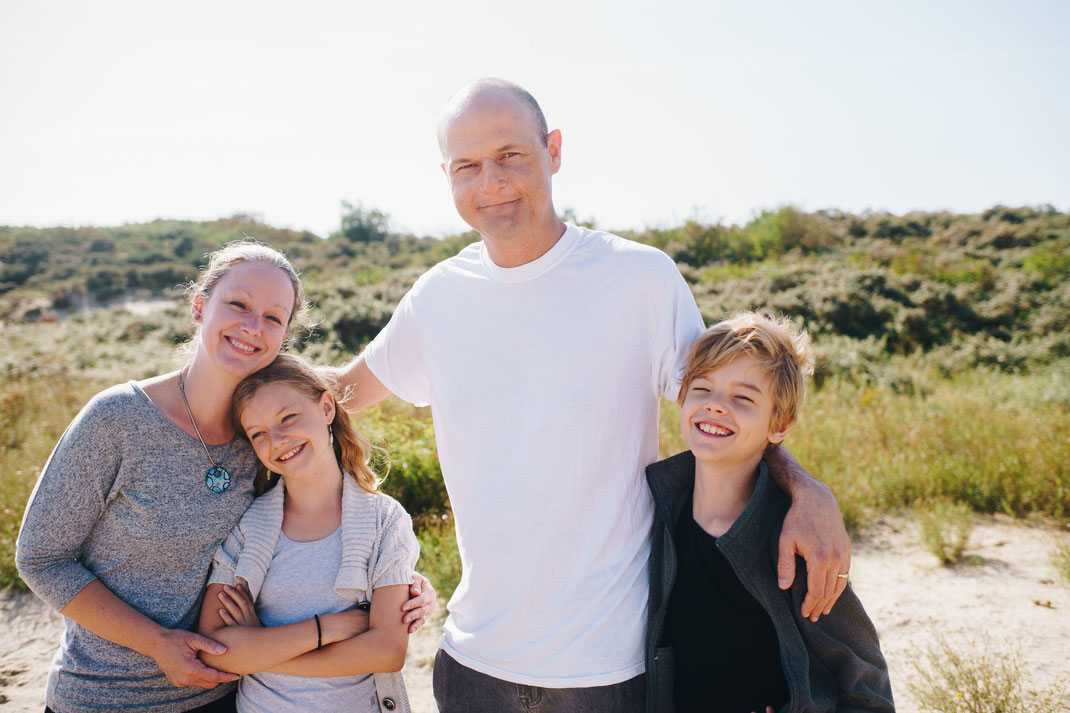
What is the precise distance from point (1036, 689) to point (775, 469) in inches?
108

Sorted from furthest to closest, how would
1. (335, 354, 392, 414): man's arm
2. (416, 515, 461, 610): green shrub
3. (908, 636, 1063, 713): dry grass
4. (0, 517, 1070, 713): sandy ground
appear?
(416, 515, 461, 610): green shrub, (0, 517, 1070, 713): sandy ground, (908, 636, 1063, 713): dry grass, (335, 354, 392, 414): man's arm

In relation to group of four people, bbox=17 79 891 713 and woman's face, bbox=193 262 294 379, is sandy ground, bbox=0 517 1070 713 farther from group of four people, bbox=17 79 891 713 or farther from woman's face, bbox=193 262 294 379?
woman's face, bbox=193 262 294 379

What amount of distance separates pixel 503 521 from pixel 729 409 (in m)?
0.77

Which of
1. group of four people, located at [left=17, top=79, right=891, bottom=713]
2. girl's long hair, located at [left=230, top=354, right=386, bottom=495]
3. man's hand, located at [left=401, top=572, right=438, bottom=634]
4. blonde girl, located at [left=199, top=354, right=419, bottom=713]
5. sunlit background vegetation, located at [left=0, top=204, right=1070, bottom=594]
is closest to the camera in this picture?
group of four people, located at [left=17, top=79, right=891, bottom=713]

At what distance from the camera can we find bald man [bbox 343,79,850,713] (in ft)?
6.04

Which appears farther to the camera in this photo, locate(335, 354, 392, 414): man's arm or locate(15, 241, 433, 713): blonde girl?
locate(335, 354, 392, 414): man's arm

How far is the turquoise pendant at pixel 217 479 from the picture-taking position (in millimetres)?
2121

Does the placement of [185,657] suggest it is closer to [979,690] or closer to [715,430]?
[715,430]

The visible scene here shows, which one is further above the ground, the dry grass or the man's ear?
the man's ear

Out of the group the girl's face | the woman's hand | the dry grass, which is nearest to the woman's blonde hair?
the girl's face

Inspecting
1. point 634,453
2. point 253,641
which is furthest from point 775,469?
point 253,641

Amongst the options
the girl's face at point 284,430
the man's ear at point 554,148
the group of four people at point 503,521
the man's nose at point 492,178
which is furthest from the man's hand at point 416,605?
the man's ear at point 554,148

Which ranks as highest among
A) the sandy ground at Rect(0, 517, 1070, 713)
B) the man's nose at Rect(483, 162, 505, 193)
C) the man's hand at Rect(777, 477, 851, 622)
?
the man's nose at Rect(483, 162, 505, 193)

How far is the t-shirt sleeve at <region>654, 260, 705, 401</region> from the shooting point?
6.50 feet
